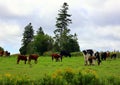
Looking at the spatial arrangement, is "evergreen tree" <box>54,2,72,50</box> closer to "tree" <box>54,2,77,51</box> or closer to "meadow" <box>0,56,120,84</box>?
"tree" <box>54,2,77,51</box>

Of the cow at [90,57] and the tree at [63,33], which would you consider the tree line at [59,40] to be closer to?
the tree at [63,33]

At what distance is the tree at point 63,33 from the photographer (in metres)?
111

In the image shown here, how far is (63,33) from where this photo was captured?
11794cm

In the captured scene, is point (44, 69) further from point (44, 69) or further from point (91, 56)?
point (91, 56)

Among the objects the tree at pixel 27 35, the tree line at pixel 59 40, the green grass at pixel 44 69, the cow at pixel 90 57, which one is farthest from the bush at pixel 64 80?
the tree at pixel 27 35

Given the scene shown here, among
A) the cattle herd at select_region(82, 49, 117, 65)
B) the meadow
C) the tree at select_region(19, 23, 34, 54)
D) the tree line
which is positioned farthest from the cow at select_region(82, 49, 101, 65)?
the tree at select_region(19, 23, 34, 54)

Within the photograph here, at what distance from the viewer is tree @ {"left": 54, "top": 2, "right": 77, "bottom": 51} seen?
111162 millimetres

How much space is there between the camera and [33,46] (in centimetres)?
11569

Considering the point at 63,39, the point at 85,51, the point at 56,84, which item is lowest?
the point at 56,84

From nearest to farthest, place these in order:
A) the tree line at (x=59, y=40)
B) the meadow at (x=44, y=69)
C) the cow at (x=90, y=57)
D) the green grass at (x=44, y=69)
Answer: the meadow at (x=44, y=69) → the green grass at (x=44, y=69) → the cow at (x=90, y=57) → the tree line at (x=59, y=40)

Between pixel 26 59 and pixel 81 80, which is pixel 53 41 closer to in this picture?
pixel 26 59

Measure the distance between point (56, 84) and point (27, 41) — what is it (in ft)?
395

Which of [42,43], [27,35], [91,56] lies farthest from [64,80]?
[27,35]

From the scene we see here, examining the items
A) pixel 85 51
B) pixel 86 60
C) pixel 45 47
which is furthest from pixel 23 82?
pixel 45 47
